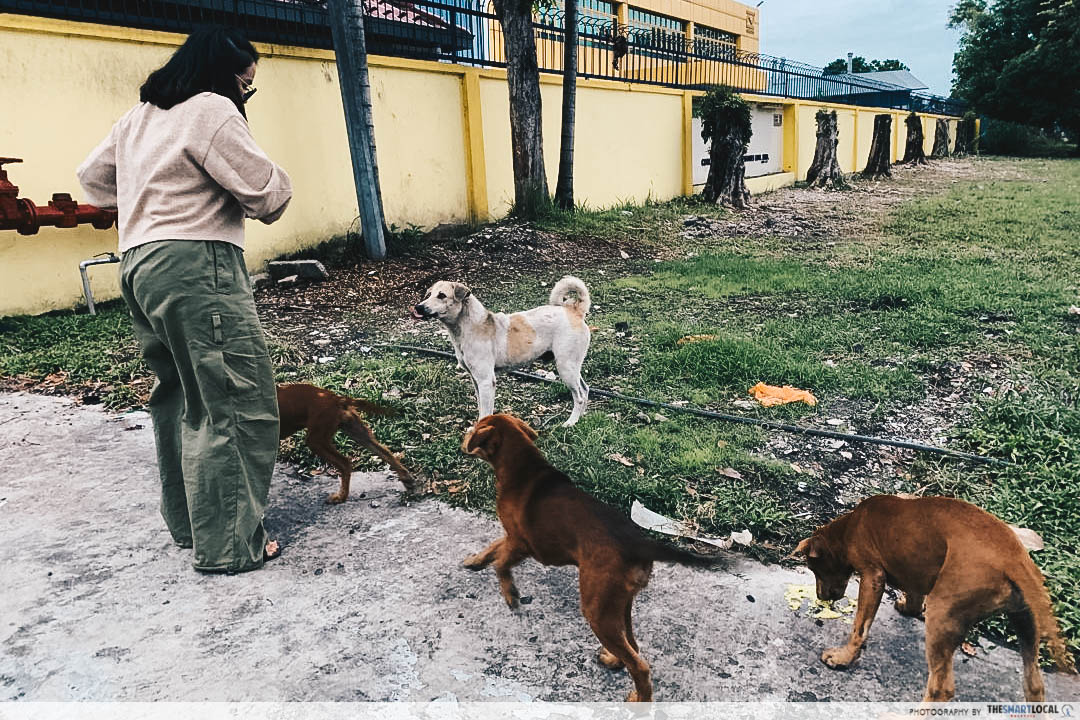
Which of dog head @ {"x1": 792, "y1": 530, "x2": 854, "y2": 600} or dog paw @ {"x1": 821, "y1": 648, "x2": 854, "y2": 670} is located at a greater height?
dog head @ {"x1": 792, "y1": 530, "x2": 854, "y2": 600}

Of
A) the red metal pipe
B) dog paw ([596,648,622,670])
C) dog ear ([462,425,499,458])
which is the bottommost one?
dog paw ([596,648,622,670])

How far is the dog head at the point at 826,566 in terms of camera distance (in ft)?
7.67

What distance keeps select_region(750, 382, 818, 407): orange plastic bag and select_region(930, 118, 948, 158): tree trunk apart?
3038 cm

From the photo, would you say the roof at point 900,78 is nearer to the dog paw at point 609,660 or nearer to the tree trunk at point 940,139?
the tree trunk at point 940,139

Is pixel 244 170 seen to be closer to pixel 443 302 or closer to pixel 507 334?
pixel 443 302

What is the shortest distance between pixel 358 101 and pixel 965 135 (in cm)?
3466

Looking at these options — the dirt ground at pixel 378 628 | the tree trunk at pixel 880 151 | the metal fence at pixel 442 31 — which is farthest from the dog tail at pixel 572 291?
the tree trunk at pixel 880 151


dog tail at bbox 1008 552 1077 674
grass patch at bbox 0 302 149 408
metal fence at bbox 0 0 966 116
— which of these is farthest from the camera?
metal fence at bbox 0 0 966 116

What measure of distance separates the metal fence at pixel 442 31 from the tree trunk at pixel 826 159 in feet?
7.64

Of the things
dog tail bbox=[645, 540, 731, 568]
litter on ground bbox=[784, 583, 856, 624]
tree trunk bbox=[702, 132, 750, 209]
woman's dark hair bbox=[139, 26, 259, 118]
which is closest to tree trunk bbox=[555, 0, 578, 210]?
tree trunk bbox=[702, 132, 750, 209]

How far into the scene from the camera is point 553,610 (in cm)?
254

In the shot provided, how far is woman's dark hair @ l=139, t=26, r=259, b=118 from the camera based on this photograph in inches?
99.1

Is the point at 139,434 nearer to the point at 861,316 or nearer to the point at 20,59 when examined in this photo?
the point at 20,59

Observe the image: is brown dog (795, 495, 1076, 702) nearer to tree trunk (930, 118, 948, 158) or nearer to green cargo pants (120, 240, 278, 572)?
green cargo pants (120, 240, 278, 572)
